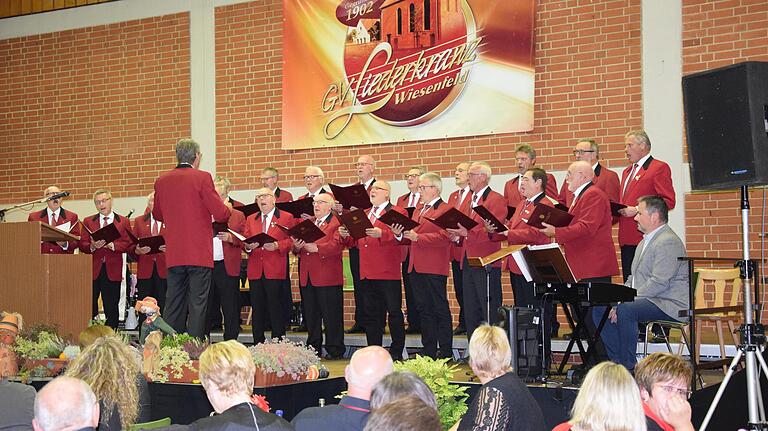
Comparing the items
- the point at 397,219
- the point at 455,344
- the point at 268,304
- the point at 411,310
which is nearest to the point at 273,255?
the point at 268,304

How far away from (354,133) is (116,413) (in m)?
7.01

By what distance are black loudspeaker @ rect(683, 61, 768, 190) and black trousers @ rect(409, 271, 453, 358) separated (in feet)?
9.93

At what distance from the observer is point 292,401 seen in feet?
20.2

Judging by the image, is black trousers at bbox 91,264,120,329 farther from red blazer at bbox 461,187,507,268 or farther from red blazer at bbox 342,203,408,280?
red blazer at bbox 461,187,507,268

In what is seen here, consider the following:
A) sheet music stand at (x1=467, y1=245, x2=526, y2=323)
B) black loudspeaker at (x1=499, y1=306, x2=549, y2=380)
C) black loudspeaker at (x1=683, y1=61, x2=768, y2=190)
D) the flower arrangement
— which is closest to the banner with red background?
sheet music stand at (x1=467, y1=245, x2=526, y2=323)

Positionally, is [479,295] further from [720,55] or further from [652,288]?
[720,55]

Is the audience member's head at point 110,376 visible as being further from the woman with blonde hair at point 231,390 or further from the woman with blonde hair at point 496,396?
the woman with blonde hair at point 496,396

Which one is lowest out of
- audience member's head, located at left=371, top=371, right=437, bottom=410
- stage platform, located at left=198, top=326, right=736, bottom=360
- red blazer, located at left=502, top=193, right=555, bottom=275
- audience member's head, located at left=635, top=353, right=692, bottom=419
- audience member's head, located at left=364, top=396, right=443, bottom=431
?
stage platform, located at left=198, top=326, right=736, bottom=360

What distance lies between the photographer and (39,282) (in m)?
7.79

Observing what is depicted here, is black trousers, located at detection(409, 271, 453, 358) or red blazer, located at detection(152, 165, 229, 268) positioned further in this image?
black trousers, located at detection(409, 271, 453, 358)

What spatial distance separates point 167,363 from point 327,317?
7.77 ft

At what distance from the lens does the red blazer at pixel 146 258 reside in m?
9.86

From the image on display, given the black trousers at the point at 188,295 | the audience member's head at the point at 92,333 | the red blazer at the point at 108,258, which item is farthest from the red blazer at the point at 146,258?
the audience member's head at the point at 92,333

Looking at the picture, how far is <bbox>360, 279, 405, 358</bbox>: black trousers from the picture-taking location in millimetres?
8117
